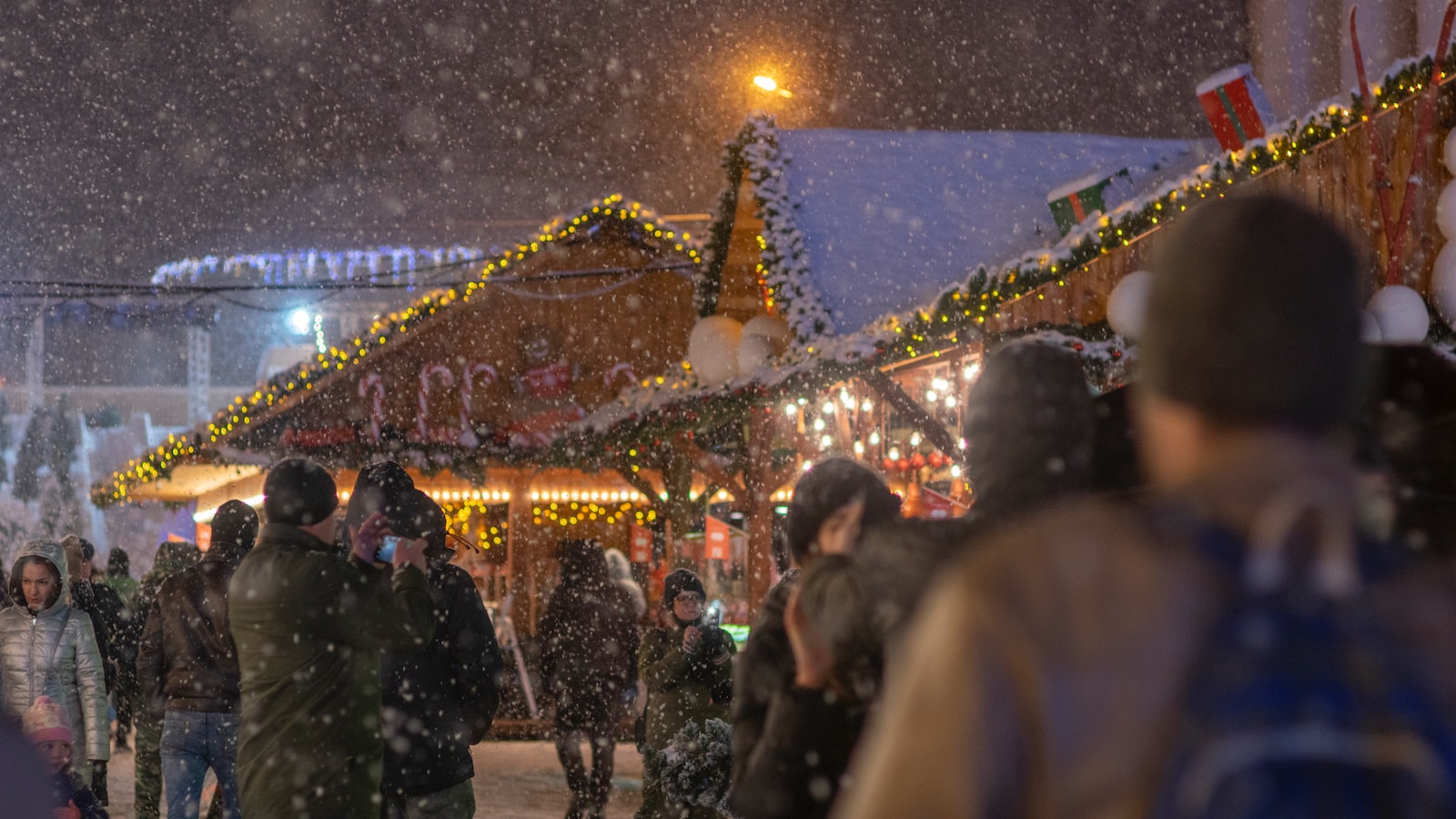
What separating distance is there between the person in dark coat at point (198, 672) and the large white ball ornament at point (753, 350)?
15.4 ft

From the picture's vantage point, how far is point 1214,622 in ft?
3.77

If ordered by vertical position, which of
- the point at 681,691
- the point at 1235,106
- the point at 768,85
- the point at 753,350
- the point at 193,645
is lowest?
the point at 681,691

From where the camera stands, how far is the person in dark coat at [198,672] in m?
7.02

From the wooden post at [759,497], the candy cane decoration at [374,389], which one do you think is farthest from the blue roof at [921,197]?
the candy cane decoration at [374,389]

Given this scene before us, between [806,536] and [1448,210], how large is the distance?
3.36 m

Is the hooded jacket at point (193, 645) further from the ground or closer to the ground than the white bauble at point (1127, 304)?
closer to the ground

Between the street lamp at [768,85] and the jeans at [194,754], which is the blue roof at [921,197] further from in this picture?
the jeans at [194,754]

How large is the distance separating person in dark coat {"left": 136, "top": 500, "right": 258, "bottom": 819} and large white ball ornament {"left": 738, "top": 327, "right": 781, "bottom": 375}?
4700mm

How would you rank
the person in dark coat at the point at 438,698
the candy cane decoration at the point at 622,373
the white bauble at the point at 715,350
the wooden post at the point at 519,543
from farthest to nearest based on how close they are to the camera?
the candy cane decoration at the point at 622,373 < the wooden post at the point at 519,543 < the white bauble at the point at 715,350 < the person in dark coat at the point at 438,698

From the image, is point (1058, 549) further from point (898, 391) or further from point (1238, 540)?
point (898, 391)

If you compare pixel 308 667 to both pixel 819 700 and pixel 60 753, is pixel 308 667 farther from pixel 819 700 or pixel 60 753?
pixel 819 700

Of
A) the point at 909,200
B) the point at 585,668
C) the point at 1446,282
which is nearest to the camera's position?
the point at 1446,282

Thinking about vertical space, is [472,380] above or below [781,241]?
below

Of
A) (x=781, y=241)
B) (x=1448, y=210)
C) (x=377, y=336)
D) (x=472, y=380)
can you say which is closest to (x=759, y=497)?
(x=781, y=241)
